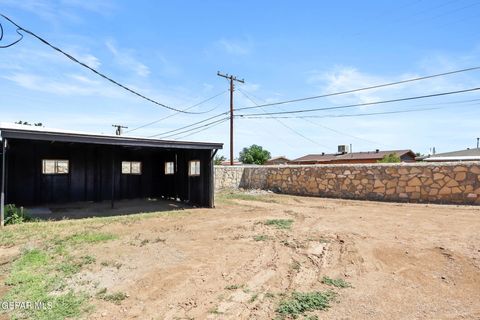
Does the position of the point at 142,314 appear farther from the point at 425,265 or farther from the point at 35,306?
the point at 425,265

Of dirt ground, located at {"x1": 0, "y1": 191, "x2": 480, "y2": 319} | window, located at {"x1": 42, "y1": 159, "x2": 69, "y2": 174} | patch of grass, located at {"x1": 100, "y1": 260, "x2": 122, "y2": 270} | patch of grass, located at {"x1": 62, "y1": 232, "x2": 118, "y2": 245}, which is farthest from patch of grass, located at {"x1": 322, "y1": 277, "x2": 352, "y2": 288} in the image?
window, located at {"x1": 42, "y1": 159, "x2": 69, "y2": 174}

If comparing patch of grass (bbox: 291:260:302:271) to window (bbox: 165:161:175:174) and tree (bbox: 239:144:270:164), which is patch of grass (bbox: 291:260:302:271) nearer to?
window (bbox: 165:161:175:174)

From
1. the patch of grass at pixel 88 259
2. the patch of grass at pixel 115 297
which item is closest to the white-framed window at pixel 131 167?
the patch of grass at pixel 88 259

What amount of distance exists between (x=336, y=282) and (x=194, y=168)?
31.0ft

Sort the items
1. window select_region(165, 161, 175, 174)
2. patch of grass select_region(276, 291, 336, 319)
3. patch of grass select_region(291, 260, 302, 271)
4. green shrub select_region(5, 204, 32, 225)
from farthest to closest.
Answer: window select_region(165, 161, 175, 174) → green shrub select_region(5, 204, 32, 225) → patch of grass select_region(291, 260, 302, 271) → patch of grass select_region(276, 291, 336, 319)

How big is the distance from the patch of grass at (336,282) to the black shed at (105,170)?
24.5ft

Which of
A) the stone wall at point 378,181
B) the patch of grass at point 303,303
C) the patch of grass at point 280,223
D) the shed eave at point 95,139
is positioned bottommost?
the patch of grass at point 303,303

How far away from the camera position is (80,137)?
8.95 meters

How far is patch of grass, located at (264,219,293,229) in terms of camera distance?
25.9 ft

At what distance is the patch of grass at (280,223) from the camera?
7.90 metres

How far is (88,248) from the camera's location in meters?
6.07

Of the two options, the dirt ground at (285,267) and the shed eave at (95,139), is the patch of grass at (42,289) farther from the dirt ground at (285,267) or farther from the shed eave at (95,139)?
the shed eave at (95,139)

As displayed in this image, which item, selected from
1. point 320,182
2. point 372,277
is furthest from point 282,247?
point 320,182

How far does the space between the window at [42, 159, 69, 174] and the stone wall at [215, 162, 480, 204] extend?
26.4 feet
